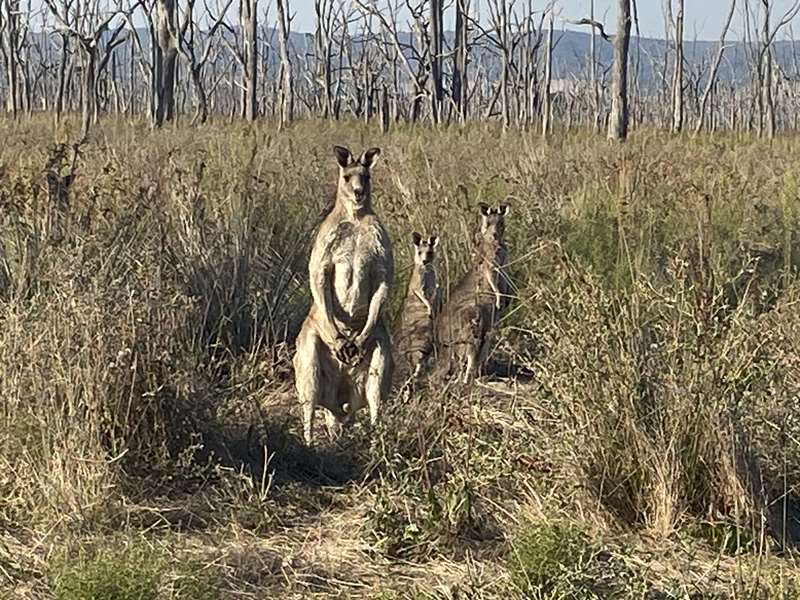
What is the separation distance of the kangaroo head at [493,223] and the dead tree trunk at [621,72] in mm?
11558

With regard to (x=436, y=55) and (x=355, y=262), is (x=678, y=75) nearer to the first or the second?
(x=436, y=55)

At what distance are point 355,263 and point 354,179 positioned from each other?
468 mm

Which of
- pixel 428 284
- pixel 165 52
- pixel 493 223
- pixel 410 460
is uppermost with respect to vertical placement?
pixel 165 52

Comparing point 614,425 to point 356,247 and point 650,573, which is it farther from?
point 356,247

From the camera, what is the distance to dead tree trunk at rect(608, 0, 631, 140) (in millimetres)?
19109

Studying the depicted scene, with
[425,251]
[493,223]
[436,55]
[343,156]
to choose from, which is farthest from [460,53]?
[343,156]

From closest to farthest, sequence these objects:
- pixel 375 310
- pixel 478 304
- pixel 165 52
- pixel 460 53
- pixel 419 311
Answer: pixel 375 310
pixel 478 304
pixel 419 311
pixel 165 52
pixel 460 53

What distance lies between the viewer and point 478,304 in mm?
7484

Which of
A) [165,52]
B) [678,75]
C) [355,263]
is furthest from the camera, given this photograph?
[678,75]

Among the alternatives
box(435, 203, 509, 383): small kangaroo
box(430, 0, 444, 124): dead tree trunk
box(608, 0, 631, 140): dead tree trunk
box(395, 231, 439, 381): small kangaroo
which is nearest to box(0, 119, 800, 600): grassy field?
box(435, 203, 509, 383): small kangaroo

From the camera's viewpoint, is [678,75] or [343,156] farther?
[678,75]

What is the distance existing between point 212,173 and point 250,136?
4021mm

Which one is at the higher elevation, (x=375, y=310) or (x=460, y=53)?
(x=460, y=53)

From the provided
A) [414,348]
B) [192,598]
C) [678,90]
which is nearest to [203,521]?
[192,598]
